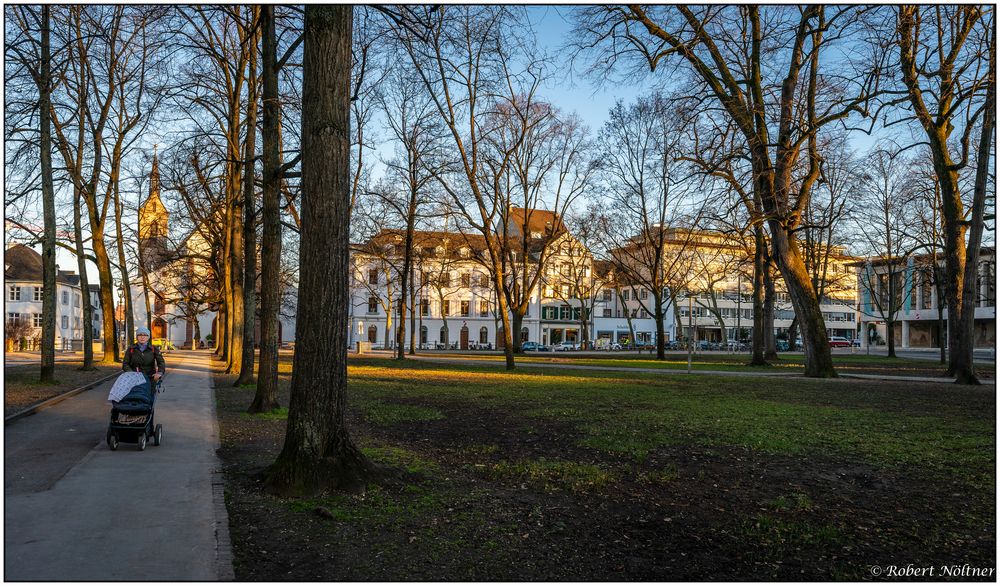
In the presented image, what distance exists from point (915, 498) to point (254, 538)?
231 inches

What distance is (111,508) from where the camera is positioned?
6188mm

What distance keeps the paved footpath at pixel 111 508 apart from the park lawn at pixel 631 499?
Answer: 0.93ft

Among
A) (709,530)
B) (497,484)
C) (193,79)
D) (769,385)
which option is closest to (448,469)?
(497,484)

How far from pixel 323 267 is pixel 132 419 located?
3.97 meters

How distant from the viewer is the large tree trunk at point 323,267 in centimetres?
726

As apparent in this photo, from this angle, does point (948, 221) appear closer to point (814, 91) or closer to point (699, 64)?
point (814, 91)

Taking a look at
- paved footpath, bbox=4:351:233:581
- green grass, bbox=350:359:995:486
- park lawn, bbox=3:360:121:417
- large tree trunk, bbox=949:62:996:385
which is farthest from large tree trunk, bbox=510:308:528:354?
paved footpath, bbox=4:351:233:581

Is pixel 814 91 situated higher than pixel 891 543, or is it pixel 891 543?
pixel 814 91

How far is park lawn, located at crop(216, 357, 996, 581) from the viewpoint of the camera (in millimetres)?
4996

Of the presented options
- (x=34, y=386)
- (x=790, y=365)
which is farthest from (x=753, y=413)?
(x=790, y=365)

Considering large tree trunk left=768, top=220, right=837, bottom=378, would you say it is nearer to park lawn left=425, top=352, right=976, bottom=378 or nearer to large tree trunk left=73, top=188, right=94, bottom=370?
park lawn left=425, top=352, right=976, bottom=378

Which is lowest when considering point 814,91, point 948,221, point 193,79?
point 948,221

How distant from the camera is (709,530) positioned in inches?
227

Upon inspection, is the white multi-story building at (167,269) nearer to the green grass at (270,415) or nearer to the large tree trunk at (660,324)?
the green grass at (270,415)
